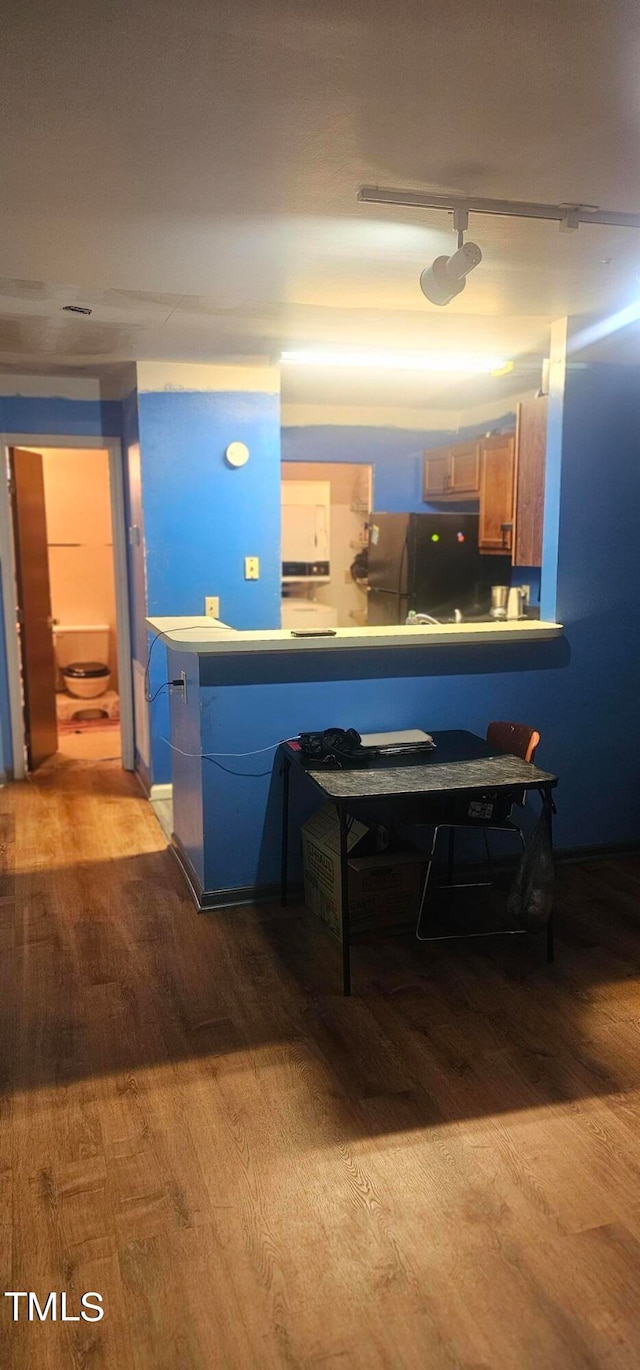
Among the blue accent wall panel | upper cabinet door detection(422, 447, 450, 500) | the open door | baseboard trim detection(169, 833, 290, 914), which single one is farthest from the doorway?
baseboard trim detection(169, 833, 290, 914)

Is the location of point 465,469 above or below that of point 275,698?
above

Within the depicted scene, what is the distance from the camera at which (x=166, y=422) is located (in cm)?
453

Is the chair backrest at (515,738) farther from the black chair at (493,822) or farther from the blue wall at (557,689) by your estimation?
the blue wall at (557,689)

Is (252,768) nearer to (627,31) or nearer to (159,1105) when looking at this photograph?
(159,1105)

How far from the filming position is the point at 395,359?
4406mm

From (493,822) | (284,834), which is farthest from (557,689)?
(284,834)

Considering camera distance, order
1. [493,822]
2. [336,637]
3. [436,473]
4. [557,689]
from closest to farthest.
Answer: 1. [493,822]
2. [336,637]
3. [557,689]
4. [436,473]

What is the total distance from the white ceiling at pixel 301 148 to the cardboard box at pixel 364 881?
1953 mm

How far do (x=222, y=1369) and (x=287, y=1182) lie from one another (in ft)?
1.54

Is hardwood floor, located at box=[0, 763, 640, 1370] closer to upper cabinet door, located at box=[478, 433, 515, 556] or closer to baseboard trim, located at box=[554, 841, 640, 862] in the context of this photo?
baseboard trim, located at box=[554, 841, 640, 862]

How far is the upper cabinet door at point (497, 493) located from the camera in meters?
5.03

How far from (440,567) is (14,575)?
8.39 feet

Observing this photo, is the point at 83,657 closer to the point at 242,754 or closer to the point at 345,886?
the point at 242,754

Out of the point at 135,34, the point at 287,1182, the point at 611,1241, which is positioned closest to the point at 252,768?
the point at 287,1182
